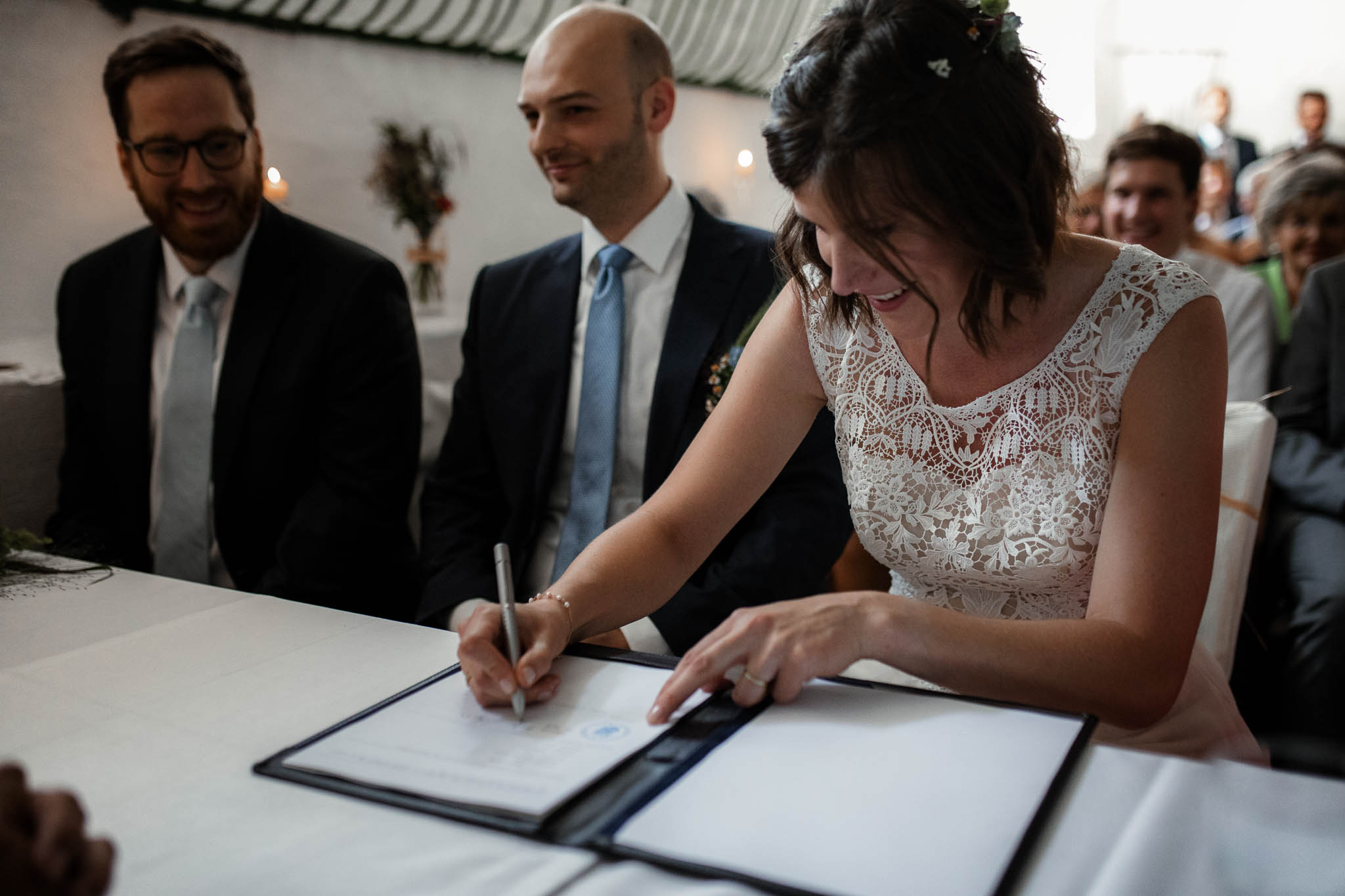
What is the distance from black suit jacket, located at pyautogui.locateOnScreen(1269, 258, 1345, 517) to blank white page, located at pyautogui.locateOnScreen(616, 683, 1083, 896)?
80.4 inches

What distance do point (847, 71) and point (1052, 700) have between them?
0.71 meters

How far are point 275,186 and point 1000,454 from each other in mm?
2296

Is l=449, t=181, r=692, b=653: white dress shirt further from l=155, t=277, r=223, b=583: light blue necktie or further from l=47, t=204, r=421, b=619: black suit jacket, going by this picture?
l=155, t=277, r=223, b=583: light blue necktie

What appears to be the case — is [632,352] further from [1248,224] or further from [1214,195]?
[1214,195]

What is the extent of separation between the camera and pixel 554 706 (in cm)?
102

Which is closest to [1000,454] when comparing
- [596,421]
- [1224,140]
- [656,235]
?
[596,421]

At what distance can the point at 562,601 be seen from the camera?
1.22 meters

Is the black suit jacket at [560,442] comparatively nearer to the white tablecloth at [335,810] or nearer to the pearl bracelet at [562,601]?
the pearl bracelet at [562,601]

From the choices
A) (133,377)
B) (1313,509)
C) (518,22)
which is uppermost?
(518,22)

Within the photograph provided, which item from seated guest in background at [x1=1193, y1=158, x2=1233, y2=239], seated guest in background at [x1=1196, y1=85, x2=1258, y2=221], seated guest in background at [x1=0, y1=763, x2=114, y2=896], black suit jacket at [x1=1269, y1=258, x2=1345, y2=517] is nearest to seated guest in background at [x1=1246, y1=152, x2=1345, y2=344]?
black suit jacket at [x1=1269, y1=258, x2=1345, y2=517]

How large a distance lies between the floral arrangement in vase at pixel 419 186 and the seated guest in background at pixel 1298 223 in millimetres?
2692

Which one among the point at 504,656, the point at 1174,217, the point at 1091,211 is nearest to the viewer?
the point at 504,656

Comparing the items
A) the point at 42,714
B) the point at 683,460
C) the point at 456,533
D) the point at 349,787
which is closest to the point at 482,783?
the point at 349,787

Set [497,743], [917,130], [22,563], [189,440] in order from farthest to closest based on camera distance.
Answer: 1. [189,440]
2. [22,563]
3. [917,130]
4. [497,743]
